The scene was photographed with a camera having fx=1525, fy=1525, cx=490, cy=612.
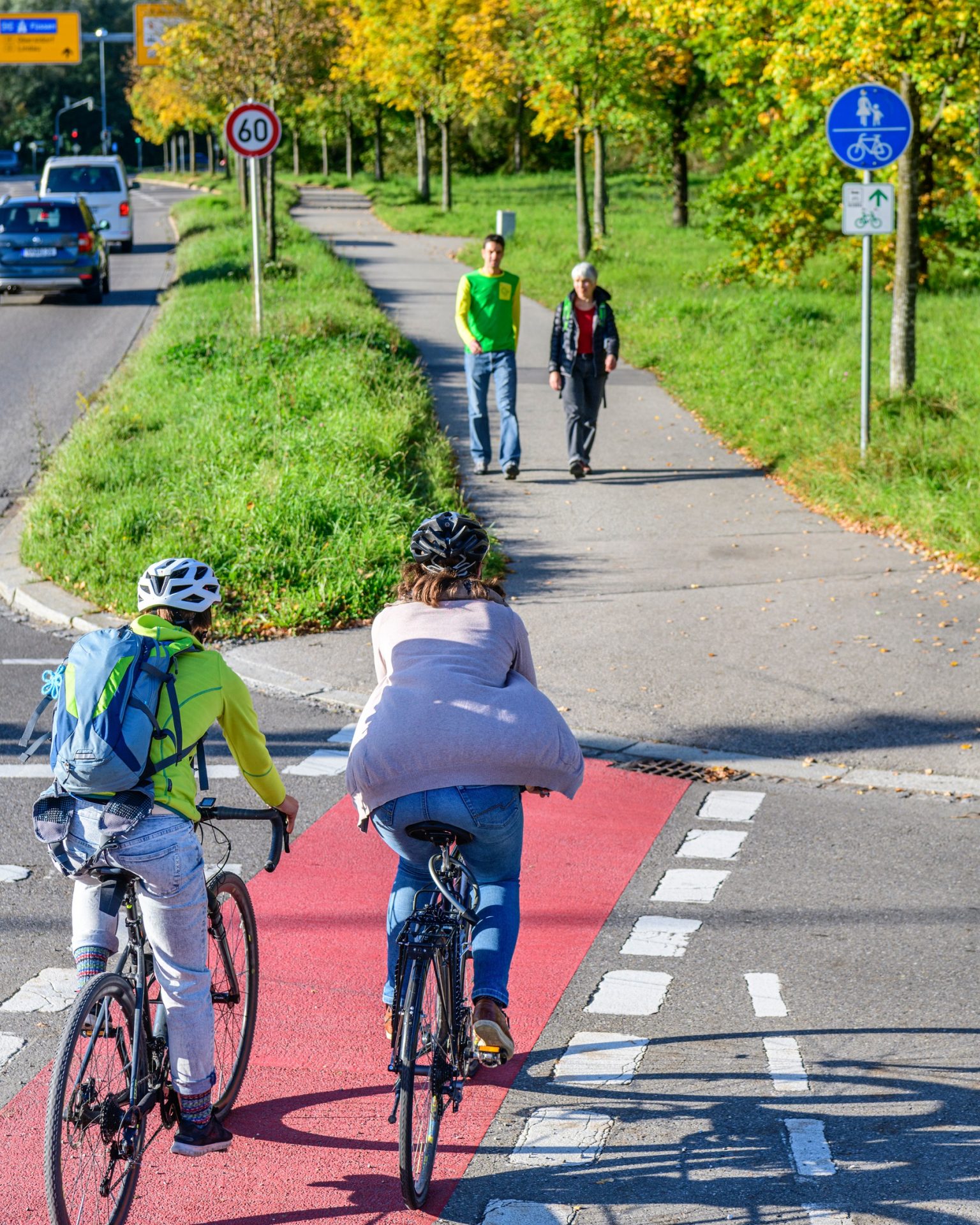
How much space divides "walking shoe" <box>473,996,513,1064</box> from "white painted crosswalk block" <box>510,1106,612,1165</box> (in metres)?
0.26

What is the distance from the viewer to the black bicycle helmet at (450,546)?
402 centimetres

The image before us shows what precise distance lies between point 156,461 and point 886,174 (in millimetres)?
8615

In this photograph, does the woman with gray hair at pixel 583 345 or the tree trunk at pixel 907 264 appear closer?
the woman with gray hair at pixel 583 345

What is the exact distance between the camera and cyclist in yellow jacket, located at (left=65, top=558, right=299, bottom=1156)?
3.53 meters

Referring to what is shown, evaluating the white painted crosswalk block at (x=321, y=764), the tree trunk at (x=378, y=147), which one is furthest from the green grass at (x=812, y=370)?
the tree trunk at (x=378, y=147)

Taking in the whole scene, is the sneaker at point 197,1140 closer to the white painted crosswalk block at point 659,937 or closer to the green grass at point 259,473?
the white painted crosswalk block at point 659,937

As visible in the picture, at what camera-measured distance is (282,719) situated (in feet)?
26.1

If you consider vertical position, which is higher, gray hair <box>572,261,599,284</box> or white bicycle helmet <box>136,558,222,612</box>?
gray hair <box>572,261,599,284</box>

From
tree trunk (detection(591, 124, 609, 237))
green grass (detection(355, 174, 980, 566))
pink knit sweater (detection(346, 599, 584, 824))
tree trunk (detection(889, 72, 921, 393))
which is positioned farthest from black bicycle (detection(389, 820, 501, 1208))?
tree trunk (detection(591, 124, 609, 237))

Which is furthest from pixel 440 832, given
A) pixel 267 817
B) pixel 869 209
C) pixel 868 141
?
pixel 868 141

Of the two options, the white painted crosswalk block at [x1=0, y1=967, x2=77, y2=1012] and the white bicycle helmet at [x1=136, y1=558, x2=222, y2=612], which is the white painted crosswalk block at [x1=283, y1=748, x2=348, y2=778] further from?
the white bicycle helmet at [x1=136, y1=558, x2=222, y2=612]

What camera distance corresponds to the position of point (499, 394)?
1288 centimetres

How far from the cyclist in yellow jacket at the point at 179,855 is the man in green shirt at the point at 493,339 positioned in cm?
919

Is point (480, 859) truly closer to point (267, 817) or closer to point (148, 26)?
point (267, 817)
